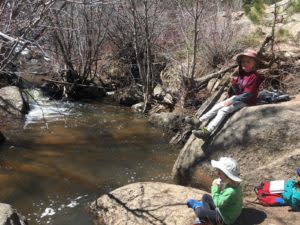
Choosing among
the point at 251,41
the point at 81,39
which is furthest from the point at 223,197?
the point at 81,39

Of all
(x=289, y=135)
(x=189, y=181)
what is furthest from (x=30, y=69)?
(x=289, y=135)

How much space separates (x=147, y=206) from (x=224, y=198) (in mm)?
1359

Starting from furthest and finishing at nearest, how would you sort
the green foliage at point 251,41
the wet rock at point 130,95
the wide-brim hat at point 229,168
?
the wet rock at point 130,95
the green foliage at point 251,41
the wide-brim hat at point 229,168

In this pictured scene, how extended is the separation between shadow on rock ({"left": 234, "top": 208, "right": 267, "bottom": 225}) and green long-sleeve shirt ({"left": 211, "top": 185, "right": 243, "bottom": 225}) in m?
0.23

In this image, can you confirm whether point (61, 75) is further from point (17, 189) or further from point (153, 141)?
point (17, 189)

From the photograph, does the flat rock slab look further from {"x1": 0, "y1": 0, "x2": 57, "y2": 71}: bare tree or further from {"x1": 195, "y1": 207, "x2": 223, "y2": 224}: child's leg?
{"x1": 0, "y1": 0, "x2": 57, "y2": 71}: bare tree

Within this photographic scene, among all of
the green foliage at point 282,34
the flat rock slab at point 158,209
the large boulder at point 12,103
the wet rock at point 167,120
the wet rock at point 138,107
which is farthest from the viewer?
the wet rock at point 138,107

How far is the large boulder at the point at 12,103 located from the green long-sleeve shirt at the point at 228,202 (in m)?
8.46

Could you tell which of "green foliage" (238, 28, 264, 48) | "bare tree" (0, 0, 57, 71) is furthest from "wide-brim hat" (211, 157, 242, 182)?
"green foliage" (238, 28, 264, 48)

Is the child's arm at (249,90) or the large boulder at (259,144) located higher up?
the child's arm at (249,90)

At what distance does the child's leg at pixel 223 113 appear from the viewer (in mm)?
6797

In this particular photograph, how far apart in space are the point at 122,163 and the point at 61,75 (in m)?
6.60

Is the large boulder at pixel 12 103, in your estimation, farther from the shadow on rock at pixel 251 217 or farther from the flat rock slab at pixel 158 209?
the shadow on rock at pixel 251 217

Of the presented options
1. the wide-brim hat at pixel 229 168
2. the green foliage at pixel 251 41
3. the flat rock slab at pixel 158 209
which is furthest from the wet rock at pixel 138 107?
the wide-brim hat at pixel 229 168
